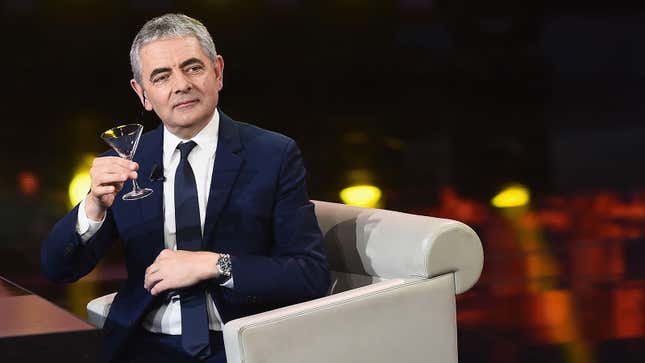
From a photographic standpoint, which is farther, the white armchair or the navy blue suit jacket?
the navy blue suit jacket

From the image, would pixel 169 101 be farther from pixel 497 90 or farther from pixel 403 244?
pixel 497 90

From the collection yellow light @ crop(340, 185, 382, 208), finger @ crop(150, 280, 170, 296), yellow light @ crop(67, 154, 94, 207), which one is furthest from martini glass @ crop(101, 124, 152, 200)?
yellow light @ crop(67, 154, 94, 207)

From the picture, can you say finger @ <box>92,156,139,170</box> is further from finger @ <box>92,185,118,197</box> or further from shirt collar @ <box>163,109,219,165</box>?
shirt collar @ <box>163,109,219,165</box>

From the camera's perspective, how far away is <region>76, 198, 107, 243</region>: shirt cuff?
2412 millimetres

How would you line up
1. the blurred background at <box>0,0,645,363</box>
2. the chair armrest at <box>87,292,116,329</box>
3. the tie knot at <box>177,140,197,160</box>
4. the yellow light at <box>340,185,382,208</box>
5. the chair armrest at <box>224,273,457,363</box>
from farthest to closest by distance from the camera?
the yellow light at <box>340,185,382,208</box>, the blurred background at <box>0,0,645,363</box>, the chair armrest at <box>87,292,116,329</box>, the tie knot at <box>177,140,197,160</box>, the chair armrest at <box>224,273,457,363</box>

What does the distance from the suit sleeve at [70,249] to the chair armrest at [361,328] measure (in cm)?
45

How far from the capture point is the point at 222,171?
2.44m

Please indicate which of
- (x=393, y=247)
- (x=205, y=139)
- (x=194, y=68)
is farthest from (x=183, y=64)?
(x=393, y=247)

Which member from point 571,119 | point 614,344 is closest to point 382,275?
point 614,344

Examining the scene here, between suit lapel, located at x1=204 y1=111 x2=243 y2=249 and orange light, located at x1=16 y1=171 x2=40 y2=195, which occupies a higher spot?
suit lapel, located at x1=204 y1=111 x2=243 y2=249

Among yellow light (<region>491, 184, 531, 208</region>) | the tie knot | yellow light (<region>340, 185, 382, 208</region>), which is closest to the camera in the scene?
the tie knot

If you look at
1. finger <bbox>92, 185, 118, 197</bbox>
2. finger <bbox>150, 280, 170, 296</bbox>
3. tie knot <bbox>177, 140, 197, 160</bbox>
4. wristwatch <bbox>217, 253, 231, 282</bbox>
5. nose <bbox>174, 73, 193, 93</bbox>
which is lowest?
finger <bbox>150, 280, 170, 296</bbox>

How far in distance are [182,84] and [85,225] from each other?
404mm

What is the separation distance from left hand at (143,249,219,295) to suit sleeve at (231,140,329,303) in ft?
0.21
